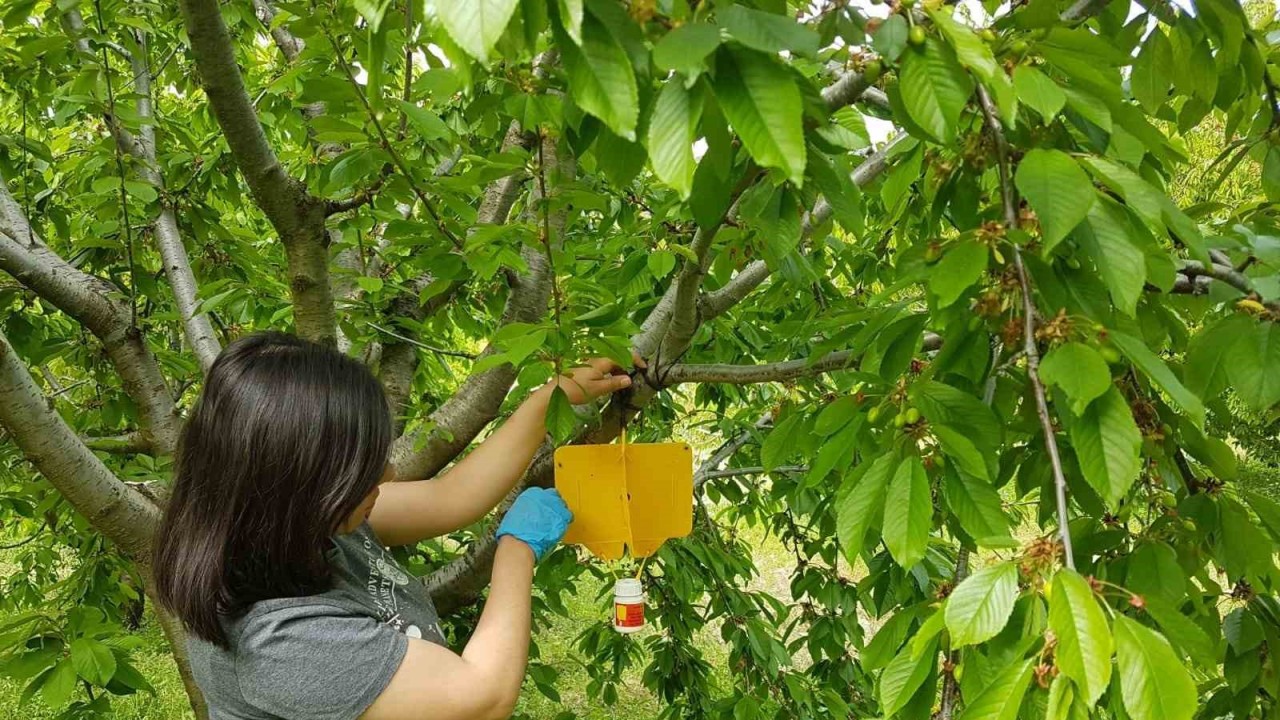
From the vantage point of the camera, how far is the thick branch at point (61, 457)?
69.2 inches

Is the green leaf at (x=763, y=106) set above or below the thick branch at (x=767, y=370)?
above

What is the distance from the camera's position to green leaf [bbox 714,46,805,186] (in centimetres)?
77

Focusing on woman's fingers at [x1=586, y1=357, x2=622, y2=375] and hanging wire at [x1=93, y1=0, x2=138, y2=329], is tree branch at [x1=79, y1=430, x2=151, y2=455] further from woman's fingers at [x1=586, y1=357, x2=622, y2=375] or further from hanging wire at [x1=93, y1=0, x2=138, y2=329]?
woman's fingers at [x1=586, y1=357, x2=622, y2=375]

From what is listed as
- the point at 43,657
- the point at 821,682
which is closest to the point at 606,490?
the point at 43,657

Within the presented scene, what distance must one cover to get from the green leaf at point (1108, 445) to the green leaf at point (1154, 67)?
100cm

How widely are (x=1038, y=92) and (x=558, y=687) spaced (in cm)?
588

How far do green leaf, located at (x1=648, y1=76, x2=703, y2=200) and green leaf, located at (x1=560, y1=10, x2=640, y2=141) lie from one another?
37mm

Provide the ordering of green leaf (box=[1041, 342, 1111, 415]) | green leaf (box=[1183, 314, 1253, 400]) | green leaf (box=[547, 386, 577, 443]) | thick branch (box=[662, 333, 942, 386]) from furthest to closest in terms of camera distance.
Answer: thick branch (box=[662, 333, 942, 386]) → green leaf (box=[547, 386, 577, 443]) → green leaf (box=[1183, 314, 1253, 400]) → green leaf (box=[1041, 342, 1111, 415])

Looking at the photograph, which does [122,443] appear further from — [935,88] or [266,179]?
[935,88]

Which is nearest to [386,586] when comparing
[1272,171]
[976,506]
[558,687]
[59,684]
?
[59,684]

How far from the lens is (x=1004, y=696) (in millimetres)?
837

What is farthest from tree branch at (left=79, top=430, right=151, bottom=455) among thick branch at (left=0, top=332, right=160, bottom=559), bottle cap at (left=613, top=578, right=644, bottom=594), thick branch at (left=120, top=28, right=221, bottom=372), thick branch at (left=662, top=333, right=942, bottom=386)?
thick branch at (left=662, top=333, right=942, bottom=386)

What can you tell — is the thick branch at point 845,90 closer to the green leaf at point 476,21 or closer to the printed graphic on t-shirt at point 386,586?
the green leaf at point 476,21

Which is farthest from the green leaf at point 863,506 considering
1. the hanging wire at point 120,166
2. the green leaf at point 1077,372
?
the hanging wire at point 120,166
